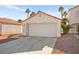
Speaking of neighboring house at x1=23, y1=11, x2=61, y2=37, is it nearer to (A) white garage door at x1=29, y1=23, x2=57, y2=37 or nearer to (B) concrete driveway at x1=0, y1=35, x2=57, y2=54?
(A) white garage door at x1=29, y1=23, x2=57, y2=37

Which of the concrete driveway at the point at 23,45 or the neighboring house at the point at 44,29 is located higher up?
the neighboring house at the point at 44,29

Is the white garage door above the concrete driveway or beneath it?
above

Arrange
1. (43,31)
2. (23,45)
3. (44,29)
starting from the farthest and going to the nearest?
(44,29) → (43,31) → (23,45)

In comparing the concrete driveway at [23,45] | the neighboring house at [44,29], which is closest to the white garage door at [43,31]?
the neighboring house at [44,29]

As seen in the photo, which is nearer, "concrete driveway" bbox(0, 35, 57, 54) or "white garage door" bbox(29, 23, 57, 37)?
"concrete driveway" bbox(0, 35, 57, 54)

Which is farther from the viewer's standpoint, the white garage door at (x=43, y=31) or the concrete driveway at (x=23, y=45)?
the white garage door at (x=43, y=31)

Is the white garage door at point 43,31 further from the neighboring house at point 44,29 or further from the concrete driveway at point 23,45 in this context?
the concrete driveway at point 23,45

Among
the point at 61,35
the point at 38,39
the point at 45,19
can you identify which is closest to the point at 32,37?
the point at 38,39

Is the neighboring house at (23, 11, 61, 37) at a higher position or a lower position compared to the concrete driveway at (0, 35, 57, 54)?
higher

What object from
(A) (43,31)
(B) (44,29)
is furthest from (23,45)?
(B) (44,29)

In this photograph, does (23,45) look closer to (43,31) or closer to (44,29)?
(43,31)

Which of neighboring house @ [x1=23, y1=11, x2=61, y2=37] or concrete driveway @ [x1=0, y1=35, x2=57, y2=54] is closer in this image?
concrete driveway @ [x1=0, y1=35, x2=57, y2=54]

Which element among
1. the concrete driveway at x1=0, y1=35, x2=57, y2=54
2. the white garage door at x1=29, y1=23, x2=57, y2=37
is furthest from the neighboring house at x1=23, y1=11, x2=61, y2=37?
the concrete driveway at x1=0, y1=35, x2=57, y2=54
